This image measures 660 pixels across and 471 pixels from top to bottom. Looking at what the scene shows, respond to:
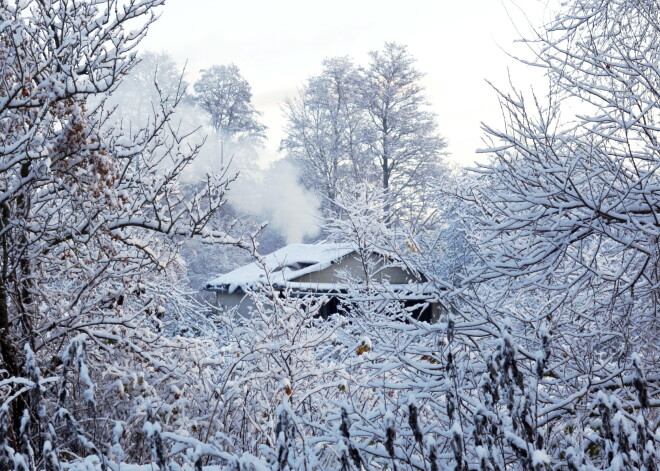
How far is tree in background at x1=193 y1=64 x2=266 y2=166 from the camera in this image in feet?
110

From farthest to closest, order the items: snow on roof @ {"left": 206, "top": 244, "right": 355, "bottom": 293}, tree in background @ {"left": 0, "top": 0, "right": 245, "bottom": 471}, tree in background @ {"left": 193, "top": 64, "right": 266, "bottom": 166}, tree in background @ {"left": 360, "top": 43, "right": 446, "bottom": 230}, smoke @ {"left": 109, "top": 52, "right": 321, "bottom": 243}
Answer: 1. tree in background @ {"left": 193, "top": 64, "right": 266, "bottom": 166}
2. smoke @ {"left": 109, "top": 52, "right": 321, "bottom": 243}
3. tree in background @ {"left": 360, "top": 43, "right": 446, "bottom": 230}
4. snow on roof @ {"left": 206, "top": 244, "right": 355, "bottom": 293}
5. tree in background @ {"left": 0, "top": 0, "right": 245, "bottom": 471}

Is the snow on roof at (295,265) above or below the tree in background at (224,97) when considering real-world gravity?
below

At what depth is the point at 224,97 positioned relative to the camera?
1334 inches

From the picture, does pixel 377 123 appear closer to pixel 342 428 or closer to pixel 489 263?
pixel 489 263

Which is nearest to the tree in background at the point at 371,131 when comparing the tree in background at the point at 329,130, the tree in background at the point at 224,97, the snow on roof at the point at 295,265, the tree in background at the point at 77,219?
the tree in background at the point at 329,130

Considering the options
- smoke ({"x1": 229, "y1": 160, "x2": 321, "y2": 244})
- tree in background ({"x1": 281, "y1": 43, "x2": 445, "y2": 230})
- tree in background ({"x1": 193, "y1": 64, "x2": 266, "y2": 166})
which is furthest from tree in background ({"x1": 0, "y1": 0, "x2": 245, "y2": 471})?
tree in background ({"x1": 193, "y1": 64, "x2": 266, "y2": 166})

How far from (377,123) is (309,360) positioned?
24063 millimetres

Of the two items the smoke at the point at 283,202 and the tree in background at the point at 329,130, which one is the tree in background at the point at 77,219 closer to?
the tree in background at the point at 329,130

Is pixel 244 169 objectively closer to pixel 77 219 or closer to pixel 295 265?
pixel 295 265

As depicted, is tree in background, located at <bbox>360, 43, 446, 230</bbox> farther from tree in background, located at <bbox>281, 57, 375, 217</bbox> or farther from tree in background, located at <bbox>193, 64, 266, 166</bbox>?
tree in background, located at <bbox>193, 64, 266, 166</bbox>

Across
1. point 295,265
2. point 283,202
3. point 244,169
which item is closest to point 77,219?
point 295,265

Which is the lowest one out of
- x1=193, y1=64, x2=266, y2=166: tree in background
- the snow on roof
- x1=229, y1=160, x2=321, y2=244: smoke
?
the snow on roof

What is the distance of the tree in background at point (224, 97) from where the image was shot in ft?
110

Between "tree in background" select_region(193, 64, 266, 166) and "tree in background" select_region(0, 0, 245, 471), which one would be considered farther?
"tree in background" select_region(193, 64, 266, 166)
